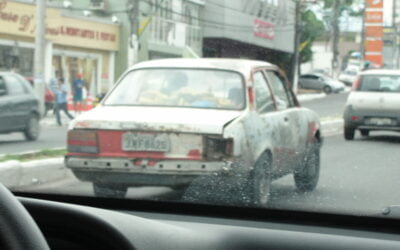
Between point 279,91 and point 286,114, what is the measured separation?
318mm

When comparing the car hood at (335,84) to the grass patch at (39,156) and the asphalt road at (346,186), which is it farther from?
the asphalt road at (346,186)

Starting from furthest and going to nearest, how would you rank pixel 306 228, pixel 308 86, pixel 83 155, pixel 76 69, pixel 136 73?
1. pixel 76 69
2. pixel 308 86
3. pixel 136 73
4. pixel 83 155
5. pixel 306 228

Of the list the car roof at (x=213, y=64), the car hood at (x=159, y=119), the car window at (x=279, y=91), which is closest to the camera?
the car hood at (x=159, y=119)

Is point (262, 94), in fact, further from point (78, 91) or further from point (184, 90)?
point (78, 91)

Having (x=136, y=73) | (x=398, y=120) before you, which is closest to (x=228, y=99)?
(x=136, y=73)

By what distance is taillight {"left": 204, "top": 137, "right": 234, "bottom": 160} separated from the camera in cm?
496

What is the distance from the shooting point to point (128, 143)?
5.16 meters

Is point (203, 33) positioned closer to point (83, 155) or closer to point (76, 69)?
point (83, 155)

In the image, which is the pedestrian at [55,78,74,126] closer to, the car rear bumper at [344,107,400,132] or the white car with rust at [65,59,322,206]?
the white car with rust at [65,59,322,206]

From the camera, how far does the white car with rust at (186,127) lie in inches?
189

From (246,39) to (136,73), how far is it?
3.19 feet

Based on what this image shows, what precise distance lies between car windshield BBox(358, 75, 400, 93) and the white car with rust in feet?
1.94

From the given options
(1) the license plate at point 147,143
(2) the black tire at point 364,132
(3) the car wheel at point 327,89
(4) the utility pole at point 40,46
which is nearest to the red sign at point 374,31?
(2) the black tire at point 364,132

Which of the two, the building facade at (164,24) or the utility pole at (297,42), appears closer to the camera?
the utility pole at (297,42)
